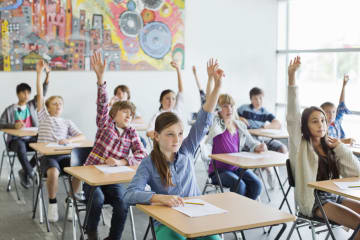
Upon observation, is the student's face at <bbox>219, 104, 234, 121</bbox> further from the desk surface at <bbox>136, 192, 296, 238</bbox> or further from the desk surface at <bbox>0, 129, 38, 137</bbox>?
the desk surface at <bbox>0, 129, 38, 137</bbox>

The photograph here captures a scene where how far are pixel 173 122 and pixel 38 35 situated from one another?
4.16 m

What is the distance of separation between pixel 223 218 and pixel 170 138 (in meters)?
0.63

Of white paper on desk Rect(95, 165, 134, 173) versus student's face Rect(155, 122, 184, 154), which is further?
white paper on desk Rect(95, 165, 134, 173)

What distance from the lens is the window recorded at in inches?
271

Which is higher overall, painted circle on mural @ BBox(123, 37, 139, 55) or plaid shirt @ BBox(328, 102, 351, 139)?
painted circle on mural @ BBox(123, 37, 139, 55)

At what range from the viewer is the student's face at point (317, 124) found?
3096 mm

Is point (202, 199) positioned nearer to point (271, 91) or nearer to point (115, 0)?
point (115, 0)

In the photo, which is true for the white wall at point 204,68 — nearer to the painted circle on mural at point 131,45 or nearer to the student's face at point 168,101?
the painted circle on mural at point 131,45

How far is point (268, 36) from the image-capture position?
809 cm

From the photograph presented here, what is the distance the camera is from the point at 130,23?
268 inches

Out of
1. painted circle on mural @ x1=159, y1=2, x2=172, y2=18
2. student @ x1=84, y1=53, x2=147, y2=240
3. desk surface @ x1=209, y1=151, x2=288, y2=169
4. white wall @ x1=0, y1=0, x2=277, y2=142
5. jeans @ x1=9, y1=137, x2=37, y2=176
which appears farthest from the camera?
painted circle on mural @ x1=159, y1=2, x2=172, y2=18

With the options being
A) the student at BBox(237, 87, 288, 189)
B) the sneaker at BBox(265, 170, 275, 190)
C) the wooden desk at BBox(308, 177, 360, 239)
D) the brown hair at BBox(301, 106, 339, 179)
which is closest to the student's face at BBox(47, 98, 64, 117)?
the student at BBox(237, 87, 288, 189)

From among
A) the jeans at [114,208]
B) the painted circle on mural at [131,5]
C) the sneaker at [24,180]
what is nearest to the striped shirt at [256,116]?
the painted circle on mural at [131,5]

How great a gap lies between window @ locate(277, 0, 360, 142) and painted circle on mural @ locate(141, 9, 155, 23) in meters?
2.50
